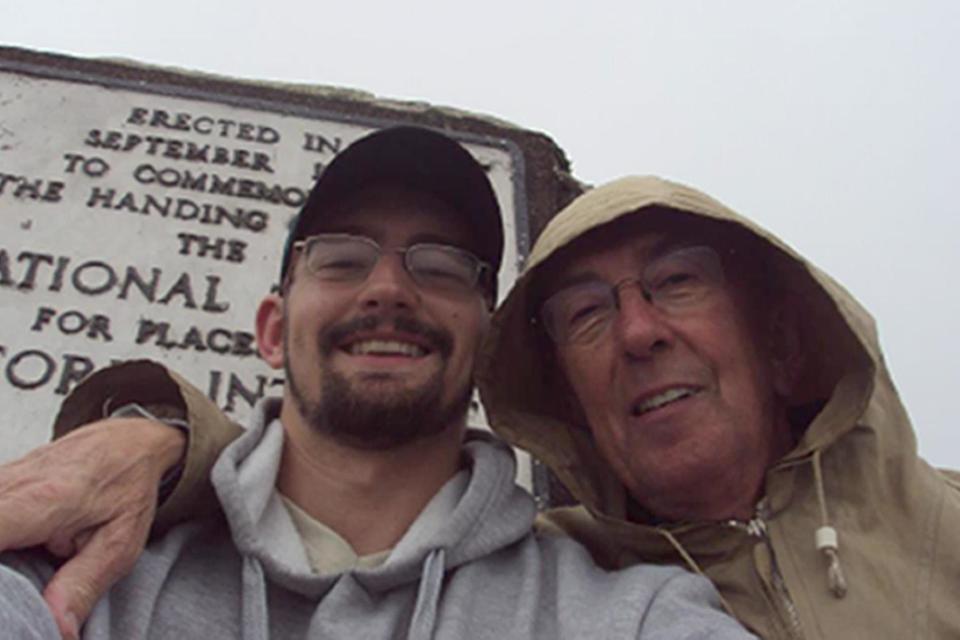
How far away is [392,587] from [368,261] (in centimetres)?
73

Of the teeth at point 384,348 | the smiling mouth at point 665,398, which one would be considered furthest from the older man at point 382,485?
the smiling mouth at point 665,398

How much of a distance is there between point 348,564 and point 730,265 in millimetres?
1074

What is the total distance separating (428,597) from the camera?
1.34 m

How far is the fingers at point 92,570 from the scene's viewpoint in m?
1.07

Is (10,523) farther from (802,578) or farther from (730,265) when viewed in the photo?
(730,265)

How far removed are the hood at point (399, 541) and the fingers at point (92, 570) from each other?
7.2 inches

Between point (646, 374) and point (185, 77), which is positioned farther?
point (185, 77)

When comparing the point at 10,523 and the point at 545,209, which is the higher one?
the point at 545,209

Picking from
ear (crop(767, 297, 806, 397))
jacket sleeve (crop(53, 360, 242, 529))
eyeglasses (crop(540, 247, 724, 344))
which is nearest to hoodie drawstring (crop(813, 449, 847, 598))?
ear (crop(767, 297, 806, 397))

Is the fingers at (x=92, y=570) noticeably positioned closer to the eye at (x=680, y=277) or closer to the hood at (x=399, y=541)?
→ the hood at (x=399, y=541)

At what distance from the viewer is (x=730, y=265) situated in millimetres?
1847

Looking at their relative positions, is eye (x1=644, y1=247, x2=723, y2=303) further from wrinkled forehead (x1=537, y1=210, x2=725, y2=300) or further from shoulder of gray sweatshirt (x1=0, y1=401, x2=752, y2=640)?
shoulder of gray sweatshirt (x1=0, y1=401, x2=752, y2=640)

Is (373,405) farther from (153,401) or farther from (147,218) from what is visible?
(147,218)

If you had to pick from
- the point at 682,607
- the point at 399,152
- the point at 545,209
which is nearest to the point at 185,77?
the point at 545,209
